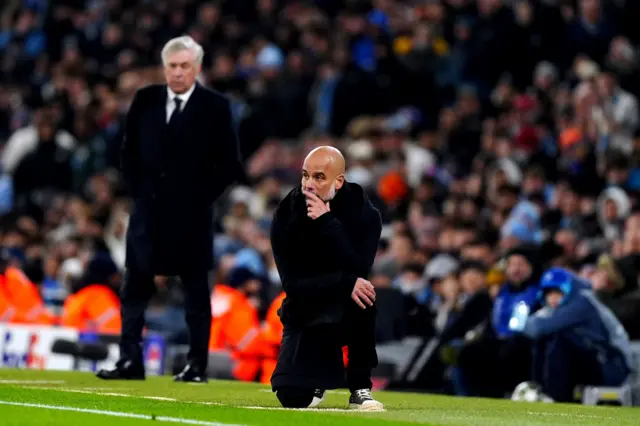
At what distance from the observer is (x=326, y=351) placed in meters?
8.34

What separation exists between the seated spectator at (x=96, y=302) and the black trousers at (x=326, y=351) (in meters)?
7.69

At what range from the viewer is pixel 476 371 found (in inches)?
513

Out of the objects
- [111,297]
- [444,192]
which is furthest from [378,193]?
[111,297]

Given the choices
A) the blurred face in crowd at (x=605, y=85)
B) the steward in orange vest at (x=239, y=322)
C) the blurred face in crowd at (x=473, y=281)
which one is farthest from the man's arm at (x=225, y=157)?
the blurred face in crowd at (x=605, y=85)

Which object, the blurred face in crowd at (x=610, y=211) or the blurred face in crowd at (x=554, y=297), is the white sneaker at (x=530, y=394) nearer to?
the blurred face in crowd at (x=554, y=297)

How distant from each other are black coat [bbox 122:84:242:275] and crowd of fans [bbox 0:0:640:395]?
338 cm

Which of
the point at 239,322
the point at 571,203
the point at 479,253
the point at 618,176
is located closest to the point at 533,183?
the point at 571,203

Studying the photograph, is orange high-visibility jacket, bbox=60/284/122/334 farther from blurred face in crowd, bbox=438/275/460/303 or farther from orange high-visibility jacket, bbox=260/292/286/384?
blurred face in crowd, bbox=438/275/460/303

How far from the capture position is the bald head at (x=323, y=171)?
27.0 feet

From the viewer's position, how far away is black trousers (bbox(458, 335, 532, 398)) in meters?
12.9

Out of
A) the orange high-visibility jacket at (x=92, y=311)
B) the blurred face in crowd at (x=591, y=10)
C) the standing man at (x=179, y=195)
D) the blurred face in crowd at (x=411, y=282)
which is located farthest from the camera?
the blurred face in crowd at (x=591, y=10)

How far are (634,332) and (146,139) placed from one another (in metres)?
4.87

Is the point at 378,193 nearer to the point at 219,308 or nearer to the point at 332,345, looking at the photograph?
the point at 219,308

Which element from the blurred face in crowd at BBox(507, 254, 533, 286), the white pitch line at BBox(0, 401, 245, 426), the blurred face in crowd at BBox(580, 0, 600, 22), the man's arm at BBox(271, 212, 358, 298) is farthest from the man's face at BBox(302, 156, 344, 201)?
the blurred face in crowd at BBox(580, 0, 600, 22)
